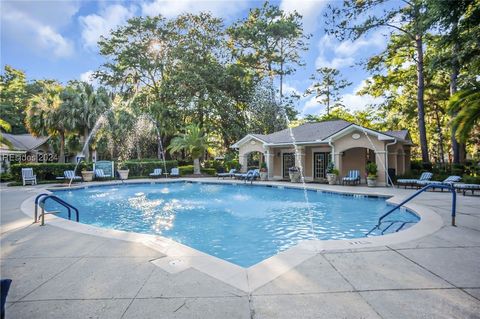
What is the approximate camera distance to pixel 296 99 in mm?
38188

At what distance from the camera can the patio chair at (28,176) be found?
1873 centimetres

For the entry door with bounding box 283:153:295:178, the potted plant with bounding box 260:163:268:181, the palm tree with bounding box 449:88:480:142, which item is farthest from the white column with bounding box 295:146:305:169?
the palm tree with bounding box 449:88:480:142

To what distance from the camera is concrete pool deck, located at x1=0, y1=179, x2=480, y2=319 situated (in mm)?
2938

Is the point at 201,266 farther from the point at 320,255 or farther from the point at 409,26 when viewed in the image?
the point at 409,26

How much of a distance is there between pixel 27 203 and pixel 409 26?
2829 cm

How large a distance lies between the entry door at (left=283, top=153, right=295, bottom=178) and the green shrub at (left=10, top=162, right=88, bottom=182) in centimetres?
1758

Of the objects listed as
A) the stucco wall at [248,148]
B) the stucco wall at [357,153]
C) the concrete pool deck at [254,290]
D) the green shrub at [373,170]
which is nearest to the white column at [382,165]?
the stucco wall at [357,153]

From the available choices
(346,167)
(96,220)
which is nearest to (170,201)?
(96,220)

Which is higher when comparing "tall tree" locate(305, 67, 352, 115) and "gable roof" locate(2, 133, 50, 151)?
"tall tree" locate(305, 67, 352, 115)

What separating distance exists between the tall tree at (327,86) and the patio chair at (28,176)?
1369 inches

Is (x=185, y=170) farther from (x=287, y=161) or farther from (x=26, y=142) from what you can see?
(x=26, y=142)

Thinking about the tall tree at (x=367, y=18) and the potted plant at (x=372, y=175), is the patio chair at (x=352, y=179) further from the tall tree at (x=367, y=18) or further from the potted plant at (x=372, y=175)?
the tall tree at (x=367, y=18)

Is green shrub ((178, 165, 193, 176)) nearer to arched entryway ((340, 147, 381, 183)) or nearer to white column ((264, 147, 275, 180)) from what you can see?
white column ((264, 147, 275, 180))

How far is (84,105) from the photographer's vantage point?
80.2 feet
